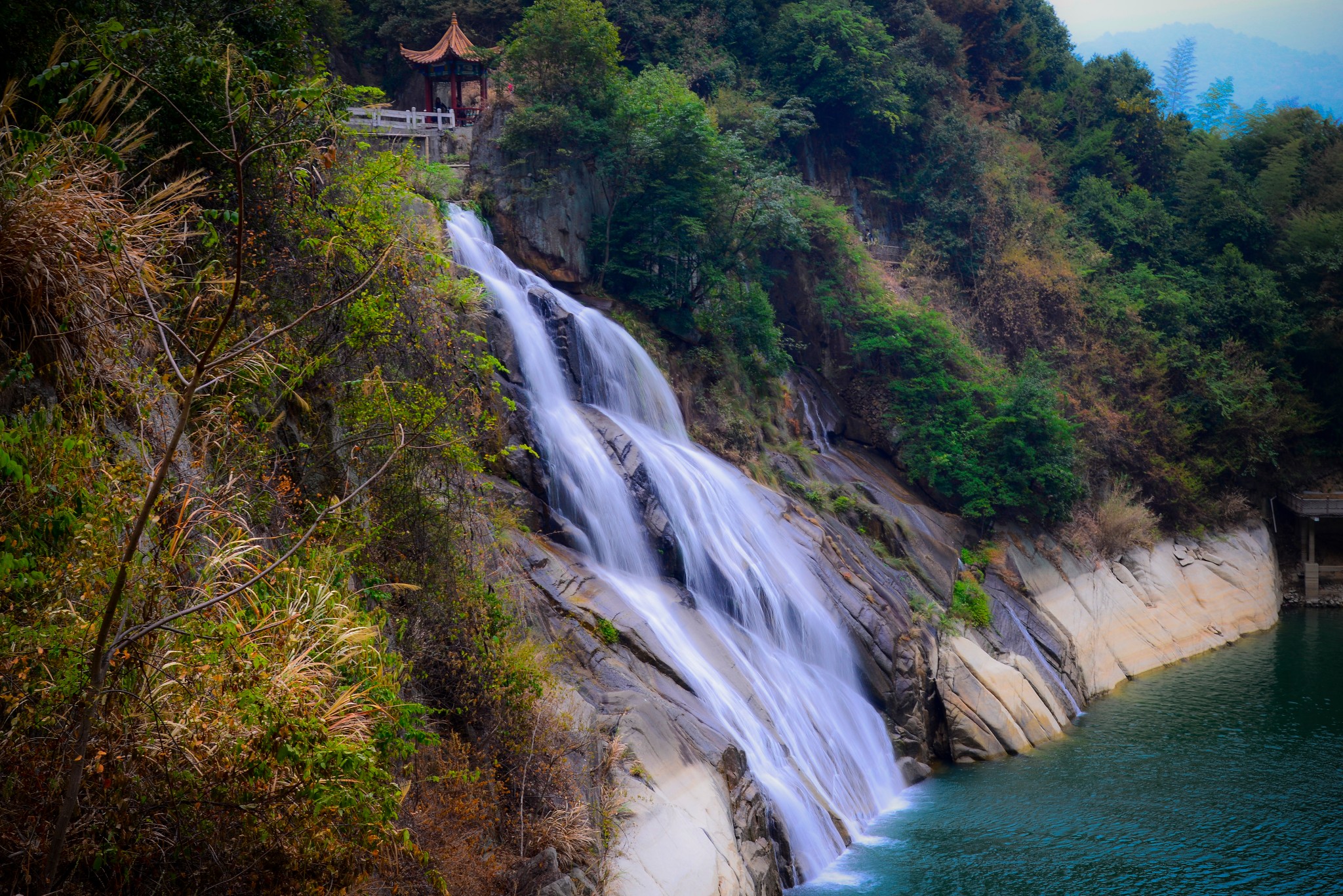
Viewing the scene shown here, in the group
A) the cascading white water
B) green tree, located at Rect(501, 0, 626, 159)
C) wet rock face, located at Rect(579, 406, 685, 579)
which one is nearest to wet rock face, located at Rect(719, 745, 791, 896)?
the cascading white water

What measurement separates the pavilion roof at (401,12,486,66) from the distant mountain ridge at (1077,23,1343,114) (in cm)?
11471

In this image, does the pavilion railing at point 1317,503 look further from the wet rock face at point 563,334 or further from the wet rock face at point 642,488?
the wet rock face at point 563,334

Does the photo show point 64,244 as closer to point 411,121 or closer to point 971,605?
point 411,121

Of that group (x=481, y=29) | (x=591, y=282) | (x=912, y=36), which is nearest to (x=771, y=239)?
(x=591, y=282)

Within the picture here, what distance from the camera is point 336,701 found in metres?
5.38

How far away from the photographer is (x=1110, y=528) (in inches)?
1002

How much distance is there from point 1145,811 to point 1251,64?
172 metres

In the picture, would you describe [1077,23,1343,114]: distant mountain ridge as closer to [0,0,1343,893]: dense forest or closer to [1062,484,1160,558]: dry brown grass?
[1062,484,1160,558]: dry brown grass

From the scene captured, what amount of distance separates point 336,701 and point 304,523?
290 cm

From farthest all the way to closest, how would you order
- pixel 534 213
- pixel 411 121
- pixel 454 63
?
pixel 454 63
pixel 411 121
pixel 534 213

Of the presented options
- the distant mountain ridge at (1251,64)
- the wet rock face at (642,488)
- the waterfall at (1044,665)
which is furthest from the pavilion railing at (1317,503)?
the distant mountain ridge at (1251,64)

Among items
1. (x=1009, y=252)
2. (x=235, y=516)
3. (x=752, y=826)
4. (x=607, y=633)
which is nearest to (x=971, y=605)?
(x=752, y=826)

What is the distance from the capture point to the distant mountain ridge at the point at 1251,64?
128625 mm

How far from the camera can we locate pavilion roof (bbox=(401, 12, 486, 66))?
998 inches
